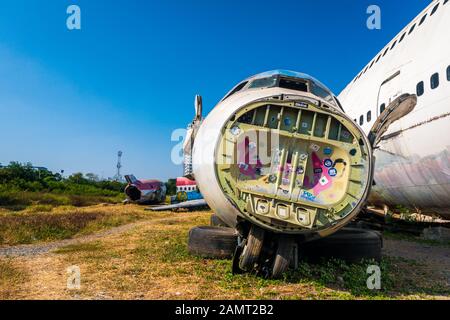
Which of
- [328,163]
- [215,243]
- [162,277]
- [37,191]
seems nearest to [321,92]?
[328,163]

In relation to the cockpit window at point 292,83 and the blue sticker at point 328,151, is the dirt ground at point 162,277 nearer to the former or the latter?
the blue sticker at point 328,151

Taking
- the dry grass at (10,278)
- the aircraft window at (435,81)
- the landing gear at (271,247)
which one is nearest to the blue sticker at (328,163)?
the landing gear at (271,247)

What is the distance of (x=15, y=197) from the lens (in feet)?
88.1

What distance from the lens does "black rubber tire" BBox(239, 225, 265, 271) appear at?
15.8 feet

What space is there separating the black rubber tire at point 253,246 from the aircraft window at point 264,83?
2.63 m

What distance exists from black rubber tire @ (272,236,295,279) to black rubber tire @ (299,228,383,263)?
1.32 meters

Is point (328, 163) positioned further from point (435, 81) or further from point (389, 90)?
point (389, 90)

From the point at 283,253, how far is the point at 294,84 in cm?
312

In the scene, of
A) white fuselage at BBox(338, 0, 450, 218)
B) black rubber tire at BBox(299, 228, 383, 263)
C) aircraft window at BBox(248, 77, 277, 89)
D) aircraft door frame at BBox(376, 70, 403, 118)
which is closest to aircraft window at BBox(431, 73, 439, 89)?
white fuselage at BBox(338, 0, 450, 218)

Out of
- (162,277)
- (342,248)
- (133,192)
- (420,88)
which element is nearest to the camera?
(162,277)

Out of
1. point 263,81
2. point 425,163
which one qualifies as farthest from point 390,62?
point 263,81

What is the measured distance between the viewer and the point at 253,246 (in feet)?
15.9

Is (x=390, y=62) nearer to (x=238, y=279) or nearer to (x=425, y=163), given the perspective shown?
(x=425, y=163)
